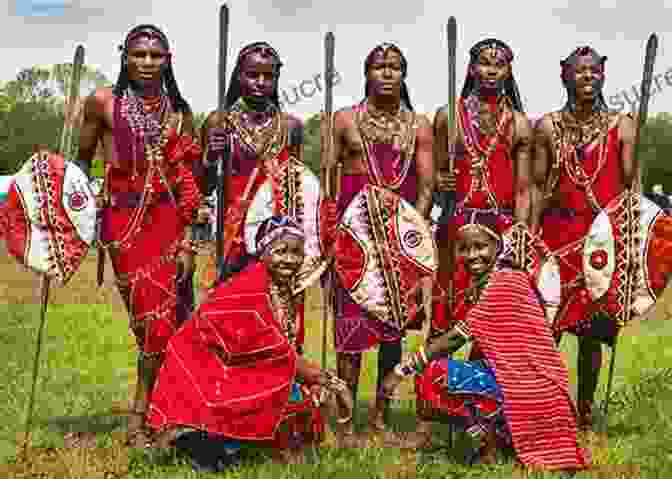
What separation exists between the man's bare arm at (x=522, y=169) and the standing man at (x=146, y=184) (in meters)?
1.94

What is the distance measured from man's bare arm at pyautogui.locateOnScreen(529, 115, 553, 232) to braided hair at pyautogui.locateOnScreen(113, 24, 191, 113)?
2142 millimetres

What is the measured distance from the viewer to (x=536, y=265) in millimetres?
5570

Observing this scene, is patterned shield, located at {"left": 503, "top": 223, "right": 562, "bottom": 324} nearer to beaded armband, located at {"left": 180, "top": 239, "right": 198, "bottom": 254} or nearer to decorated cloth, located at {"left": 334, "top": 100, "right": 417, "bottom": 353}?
decorated cloth, located at {"left": 334, "top": 100, "right": 417, "bottom": 353}

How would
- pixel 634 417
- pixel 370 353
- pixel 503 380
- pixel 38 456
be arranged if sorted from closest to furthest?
pixel 503 380 < pixel 38 456 < pixel 634 417 < pixel 370 353

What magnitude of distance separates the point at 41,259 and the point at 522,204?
9.24ft

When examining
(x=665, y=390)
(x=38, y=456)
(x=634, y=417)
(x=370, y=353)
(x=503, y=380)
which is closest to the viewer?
(x=503, y=380)

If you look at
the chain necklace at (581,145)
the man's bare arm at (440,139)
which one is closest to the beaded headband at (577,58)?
the chain necklace at (581,145)

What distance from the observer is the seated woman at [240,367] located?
4.86 meters

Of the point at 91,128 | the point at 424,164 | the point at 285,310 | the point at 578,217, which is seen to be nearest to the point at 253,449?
the point at 285,310

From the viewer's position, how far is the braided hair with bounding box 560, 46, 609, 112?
18.6 feet

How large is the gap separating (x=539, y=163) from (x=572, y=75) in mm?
566

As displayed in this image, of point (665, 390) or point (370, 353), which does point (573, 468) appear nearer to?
point (665, 390)

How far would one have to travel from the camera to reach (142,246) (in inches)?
218

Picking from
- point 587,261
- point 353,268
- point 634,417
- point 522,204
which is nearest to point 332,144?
point 353,268
